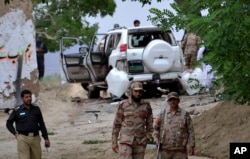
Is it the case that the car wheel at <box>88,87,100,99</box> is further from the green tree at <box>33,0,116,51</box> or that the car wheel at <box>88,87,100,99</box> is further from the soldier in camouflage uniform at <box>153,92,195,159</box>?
the soldier in camouflage uniform at <box>153,92,195,159</box>

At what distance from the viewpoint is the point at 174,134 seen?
29.3ft

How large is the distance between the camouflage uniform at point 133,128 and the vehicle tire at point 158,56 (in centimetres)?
993

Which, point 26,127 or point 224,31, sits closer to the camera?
point 224,31

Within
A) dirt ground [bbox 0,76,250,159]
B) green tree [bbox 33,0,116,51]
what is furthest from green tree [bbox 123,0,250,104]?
green tree [bbox 33,0,116,51]

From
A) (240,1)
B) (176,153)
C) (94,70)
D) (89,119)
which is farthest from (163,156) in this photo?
(94,70)

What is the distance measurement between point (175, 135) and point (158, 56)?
421 inches

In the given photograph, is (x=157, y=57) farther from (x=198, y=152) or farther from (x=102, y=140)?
(x=198, y=152)

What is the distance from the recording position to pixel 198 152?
38.0 feet

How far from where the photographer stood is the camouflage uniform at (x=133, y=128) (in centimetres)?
932

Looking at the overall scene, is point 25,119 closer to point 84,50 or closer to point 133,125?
point 133,125

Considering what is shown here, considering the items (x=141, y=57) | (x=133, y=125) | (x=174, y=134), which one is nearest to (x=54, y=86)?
(x=141, y=57)

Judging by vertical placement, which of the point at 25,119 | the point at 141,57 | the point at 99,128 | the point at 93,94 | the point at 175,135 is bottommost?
the point at 99,128

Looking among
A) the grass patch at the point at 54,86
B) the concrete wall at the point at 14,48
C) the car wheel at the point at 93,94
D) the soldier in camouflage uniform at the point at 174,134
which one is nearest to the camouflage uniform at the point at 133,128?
the soldier in camouflage uniform at the point at 174,134

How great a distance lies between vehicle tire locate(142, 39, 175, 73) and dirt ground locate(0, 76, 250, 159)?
0.87 meters
